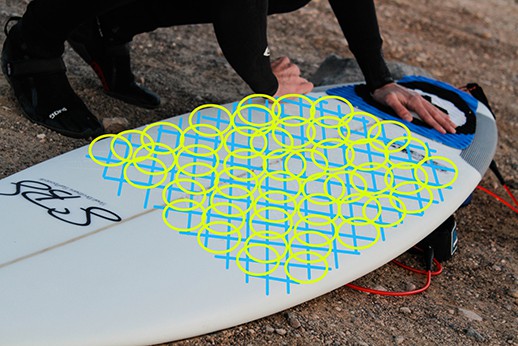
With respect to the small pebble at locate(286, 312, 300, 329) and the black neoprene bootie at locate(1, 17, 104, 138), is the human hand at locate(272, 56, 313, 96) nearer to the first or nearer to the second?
the black neoprene bootie at locate(1, 17, 104, 138)

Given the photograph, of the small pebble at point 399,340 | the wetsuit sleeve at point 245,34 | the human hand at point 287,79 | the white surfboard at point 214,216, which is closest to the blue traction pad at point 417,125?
the white surfboard at point 214,216

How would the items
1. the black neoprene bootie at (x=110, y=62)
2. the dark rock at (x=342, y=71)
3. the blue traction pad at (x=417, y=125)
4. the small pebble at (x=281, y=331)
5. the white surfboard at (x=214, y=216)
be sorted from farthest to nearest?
the dark rock at (x=342, y=71) → the black neoprene bootie at (x=110, y=62) → the blue traction pad at (x=417, y=125) → the small pebble at (x=281, y=331) → the white surfboard at (x=214, y=216)

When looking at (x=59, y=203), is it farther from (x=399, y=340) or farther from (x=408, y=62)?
(x=408, y=62)

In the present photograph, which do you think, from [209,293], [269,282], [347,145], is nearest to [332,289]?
[269,282]

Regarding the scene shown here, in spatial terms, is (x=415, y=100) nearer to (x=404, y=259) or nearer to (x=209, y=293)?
(x=404, y=259)

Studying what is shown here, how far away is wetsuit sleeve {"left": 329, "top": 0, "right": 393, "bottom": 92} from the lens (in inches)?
94.3

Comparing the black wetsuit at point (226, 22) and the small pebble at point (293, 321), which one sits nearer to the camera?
the small pebble at point (293, 321)

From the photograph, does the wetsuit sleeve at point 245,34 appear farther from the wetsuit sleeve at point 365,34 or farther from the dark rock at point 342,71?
the dark rock at point 342,71

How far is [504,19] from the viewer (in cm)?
509

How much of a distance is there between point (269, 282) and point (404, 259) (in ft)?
1.98

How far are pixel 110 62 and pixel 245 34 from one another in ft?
2.44

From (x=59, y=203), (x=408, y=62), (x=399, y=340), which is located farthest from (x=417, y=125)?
(x=408, y=62)

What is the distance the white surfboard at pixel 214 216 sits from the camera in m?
1.59

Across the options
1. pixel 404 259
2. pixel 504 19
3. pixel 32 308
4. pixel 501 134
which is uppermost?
pixel 32 308
